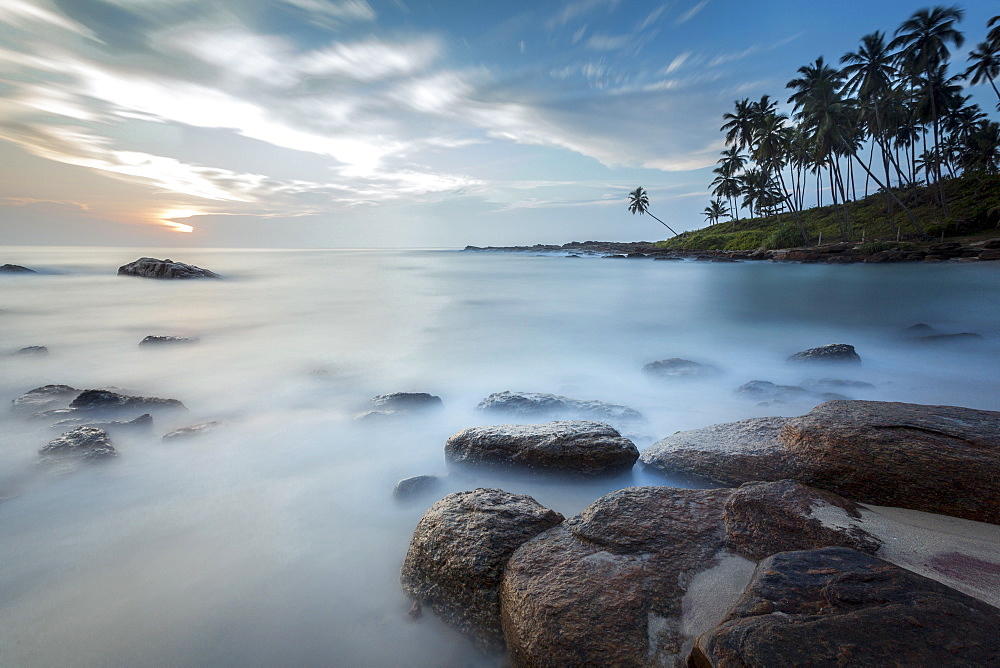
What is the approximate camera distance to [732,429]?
435 centimetres

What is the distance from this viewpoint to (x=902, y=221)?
4459cm

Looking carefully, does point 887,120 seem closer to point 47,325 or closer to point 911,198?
point 911,198

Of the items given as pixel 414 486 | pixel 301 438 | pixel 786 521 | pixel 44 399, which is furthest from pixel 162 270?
pixel 786 521

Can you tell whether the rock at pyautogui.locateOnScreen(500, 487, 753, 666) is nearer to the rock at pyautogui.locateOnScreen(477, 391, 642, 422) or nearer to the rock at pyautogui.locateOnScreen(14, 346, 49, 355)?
the rock at pyautogui.locateOnScreen(477, 391, 642, 422)

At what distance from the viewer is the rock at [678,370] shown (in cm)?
772

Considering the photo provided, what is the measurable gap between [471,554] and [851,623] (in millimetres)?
1756

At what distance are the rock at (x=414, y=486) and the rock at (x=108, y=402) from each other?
13.3 feet

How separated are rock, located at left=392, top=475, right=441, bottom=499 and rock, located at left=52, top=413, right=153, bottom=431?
3556 millimetres

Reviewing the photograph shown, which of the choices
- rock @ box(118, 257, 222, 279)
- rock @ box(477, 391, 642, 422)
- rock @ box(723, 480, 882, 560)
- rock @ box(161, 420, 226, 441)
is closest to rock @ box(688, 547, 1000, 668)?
rock @ box(723, 480, 882, 560)

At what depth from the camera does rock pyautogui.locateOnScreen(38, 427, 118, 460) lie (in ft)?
14.8

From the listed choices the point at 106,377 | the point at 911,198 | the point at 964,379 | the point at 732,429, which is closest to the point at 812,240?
the point at 911,198

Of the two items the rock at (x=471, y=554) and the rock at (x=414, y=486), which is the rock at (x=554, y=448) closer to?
the rock at (x=414, y=486)

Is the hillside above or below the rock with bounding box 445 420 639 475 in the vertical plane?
above

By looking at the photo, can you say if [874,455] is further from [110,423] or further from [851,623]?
[110,423]
